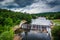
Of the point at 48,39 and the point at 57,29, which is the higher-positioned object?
the point at 57,29

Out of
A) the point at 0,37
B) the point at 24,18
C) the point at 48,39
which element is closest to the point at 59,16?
the point at 24,18

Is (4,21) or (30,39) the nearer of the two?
(30,39)

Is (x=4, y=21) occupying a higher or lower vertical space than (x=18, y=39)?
higher

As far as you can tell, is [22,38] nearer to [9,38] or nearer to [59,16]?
[9,38]

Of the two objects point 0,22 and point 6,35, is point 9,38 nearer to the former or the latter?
point 6,35

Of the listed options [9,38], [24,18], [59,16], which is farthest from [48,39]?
[59,16]

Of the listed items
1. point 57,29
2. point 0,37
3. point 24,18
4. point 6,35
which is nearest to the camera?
point 0,37

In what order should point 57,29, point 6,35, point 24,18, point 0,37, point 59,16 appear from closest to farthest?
1. point 0,37
2. point 6,35
3. point 57,29
4. point 24,18
5. point 59,16

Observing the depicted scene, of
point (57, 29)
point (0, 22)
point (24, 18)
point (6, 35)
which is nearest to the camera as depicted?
point (6, 35)

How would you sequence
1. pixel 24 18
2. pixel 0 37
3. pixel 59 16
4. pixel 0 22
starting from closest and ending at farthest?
pixel 0 37 → pixel 0 22 → pixel 24 18 → pixel 59 16
